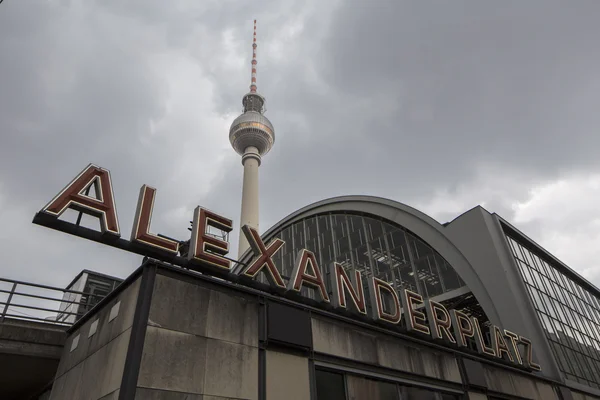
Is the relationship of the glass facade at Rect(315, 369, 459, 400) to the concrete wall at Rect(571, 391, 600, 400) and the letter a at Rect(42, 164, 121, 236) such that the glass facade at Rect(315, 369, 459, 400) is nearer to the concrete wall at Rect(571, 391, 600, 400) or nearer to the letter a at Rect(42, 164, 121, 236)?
the letter a at Rect(42, 164, 121, 236)

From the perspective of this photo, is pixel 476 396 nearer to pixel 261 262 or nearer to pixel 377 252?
pixel 261 262

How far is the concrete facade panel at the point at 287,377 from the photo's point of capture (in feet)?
39.4

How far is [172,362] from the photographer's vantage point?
10320mm

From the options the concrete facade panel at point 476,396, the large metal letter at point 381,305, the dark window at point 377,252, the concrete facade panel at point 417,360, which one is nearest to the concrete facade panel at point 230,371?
the concrete facade panel at point 417,360

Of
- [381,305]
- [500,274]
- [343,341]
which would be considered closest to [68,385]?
[343,341]

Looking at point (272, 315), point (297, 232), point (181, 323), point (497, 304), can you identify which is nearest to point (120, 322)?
point (181, 323)

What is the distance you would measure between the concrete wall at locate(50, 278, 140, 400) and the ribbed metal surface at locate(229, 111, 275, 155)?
92.4 m

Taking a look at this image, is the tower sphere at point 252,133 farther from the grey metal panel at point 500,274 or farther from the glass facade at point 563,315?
the grey metal panel at point 500,274

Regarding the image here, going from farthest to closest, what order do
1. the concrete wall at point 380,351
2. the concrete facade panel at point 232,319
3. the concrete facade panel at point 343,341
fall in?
1. the concrete wall at point 380,351
2. the concrete facade panel at point 343,341
3. the concrete facade panel at point 232,319

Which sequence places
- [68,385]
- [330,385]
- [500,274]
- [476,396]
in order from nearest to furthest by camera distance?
1. [68,385]
2. [330,385]
3. [476,396]
4. [500,274]

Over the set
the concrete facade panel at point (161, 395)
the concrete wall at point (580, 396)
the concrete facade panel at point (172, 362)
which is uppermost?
the concrete wall at point (580, 396)

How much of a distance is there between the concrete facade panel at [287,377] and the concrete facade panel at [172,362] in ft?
7.27

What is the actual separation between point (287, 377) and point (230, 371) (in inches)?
79.4

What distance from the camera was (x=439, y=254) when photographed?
3181 cm
